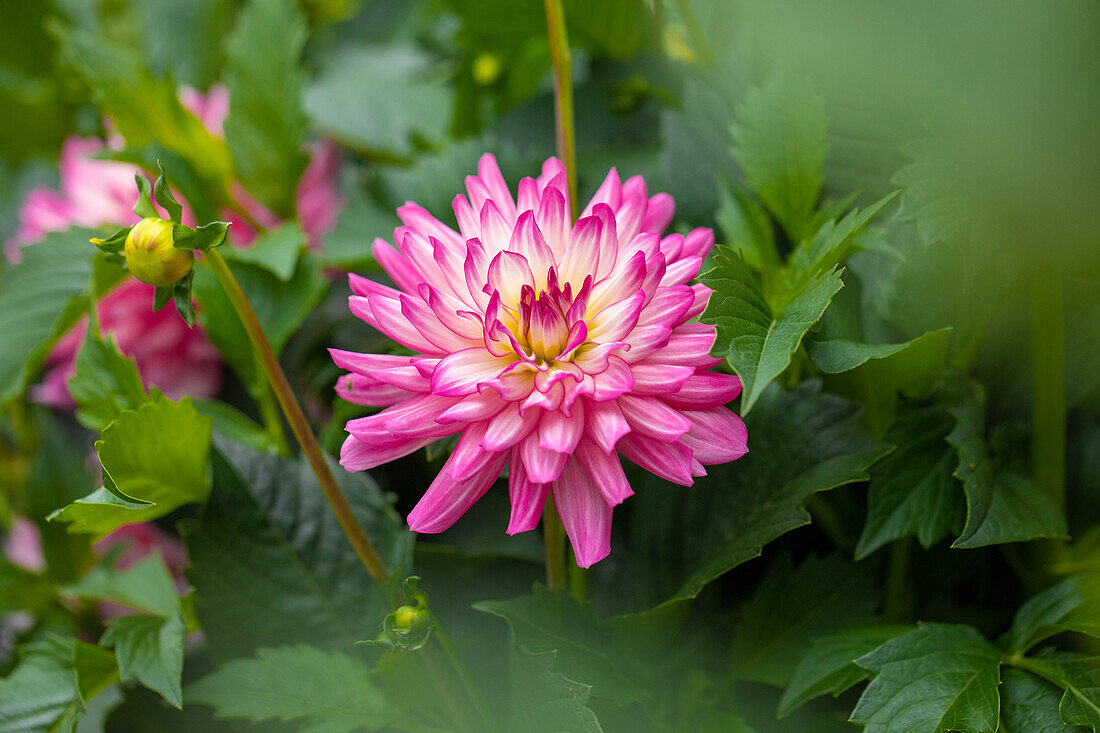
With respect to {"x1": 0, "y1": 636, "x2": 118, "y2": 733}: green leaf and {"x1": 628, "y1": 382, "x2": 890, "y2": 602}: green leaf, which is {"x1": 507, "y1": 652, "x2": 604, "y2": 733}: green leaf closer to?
{"x1": 628, "y1": 382, "x2": 890, "y2": 602}: green leaf

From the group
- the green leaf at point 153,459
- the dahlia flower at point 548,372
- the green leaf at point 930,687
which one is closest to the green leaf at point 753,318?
the dahlia flower at point 548,372

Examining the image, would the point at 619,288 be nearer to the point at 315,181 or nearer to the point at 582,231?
the point at 582,231

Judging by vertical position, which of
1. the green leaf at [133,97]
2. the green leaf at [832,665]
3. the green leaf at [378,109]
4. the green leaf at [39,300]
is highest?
the green leaf at [133,97]

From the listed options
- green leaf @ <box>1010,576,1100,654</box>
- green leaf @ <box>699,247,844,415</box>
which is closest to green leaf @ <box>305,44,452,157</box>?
green leaf @ <box>699,247,844,415</box>

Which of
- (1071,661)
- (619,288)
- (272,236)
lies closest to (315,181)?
(272,236)

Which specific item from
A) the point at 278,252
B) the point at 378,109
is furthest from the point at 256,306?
the point at 378,109

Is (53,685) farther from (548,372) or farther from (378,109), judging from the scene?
(378,109)

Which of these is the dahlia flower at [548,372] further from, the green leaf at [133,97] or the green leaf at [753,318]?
the green leaf at [133,97]
